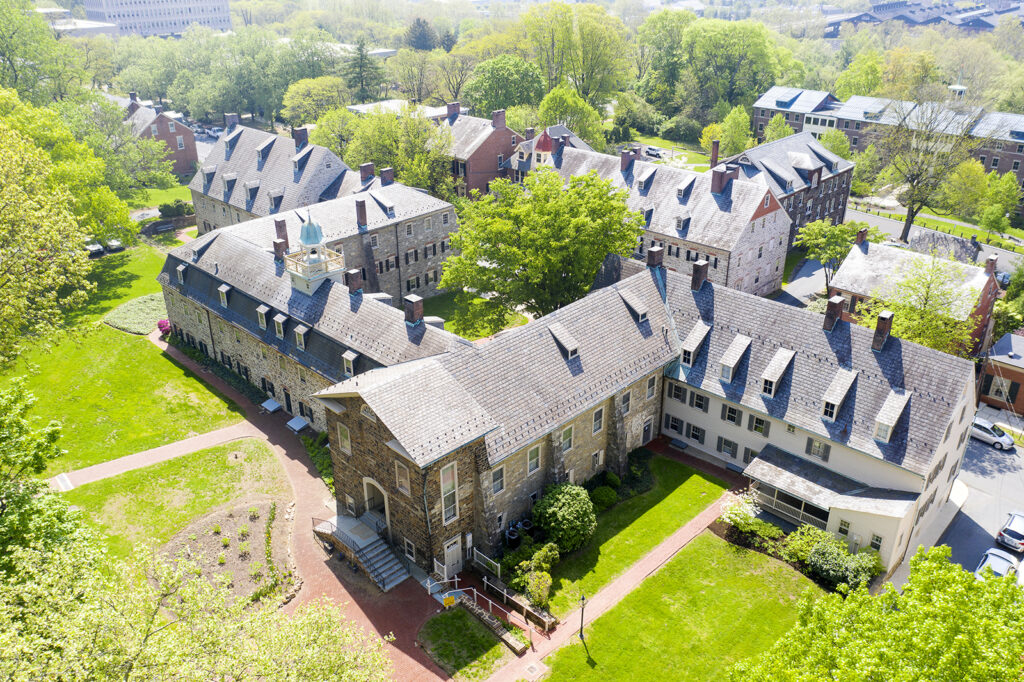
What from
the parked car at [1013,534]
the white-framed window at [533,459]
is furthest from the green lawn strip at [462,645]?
the parked car at [1013,534]

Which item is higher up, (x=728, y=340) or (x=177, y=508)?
(x=728, y=340)

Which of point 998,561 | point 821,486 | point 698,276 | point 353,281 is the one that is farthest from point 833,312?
point 353,281

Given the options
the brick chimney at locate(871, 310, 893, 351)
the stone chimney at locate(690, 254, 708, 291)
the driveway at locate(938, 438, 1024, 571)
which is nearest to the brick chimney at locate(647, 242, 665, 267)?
the stone chimney at locate(690, 254, 708, 291)

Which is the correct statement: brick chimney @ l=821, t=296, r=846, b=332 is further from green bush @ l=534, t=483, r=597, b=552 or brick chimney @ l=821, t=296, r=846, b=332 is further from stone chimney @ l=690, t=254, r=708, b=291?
green bush @ l=534, t=483, r=597, b=552

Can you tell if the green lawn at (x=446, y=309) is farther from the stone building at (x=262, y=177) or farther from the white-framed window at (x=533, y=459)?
the white-framed window at (x=533, y=459)

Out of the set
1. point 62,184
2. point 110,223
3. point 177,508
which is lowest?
point 177,508

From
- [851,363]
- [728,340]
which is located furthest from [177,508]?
[851,363]

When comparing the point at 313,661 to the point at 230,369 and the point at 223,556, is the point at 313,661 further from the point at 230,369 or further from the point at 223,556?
the point at 230,369
